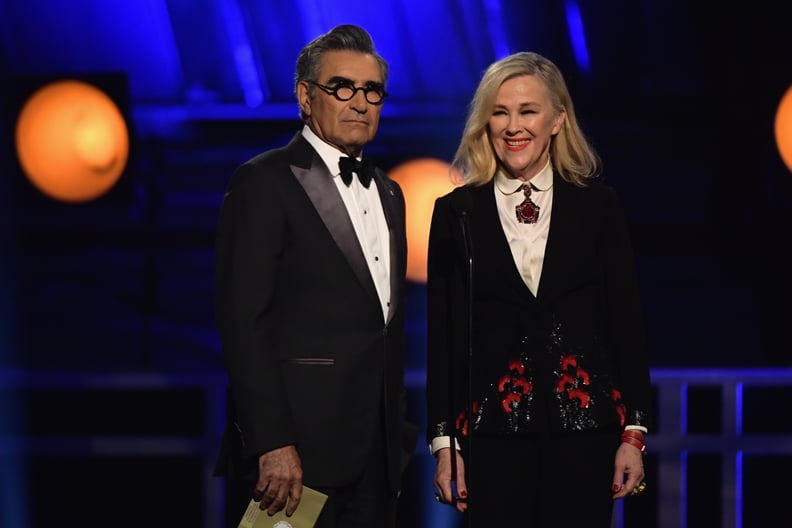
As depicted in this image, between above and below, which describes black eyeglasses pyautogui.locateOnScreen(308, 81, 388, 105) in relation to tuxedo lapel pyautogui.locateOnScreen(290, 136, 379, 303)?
above

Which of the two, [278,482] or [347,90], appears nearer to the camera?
[278,482]

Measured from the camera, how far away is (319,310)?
2193mm

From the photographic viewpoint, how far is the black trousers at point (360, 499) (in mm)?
2213

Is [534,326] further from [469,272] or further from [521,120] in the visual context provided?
[521,120]

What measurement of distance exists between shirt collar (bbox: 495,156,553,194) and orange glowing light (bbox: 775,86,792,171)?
288cm

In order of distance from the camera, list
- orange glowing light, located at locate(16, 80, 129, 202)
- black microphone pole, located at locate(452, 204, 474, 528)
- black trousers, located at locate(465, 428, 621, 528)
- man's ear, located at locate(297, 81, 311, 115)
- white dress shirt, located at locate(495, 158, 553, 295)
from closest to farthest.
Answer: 1. black microphone pole, located at locate(452, 204, 474, 528)
2. black trousers, located at locate(465, 428, 621, 528)
3. white dress shirt, located at locate(495, 158, 553, 295)
4. man's ear, located at locate(297, 81, 311, 115)
5. orange glowing light, located at locate(16, 80, 129, 202)

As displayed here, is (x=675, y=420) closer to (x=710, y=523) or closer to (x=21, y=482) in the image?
(x=710, y=523)

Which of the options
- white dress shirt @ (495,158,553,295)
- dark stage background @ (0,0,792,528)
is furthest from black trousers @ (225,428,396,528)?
dark stage background @ (0,0,792,528)

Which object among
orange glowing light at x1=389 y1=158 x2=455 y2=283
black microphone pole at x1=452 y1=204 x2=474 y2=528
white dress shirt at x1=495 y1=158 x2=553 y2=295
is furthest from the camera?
orange glowing light at x1=389 y1=158 x2=455 y2=283

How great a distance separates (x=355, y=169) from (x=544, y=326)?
542mm

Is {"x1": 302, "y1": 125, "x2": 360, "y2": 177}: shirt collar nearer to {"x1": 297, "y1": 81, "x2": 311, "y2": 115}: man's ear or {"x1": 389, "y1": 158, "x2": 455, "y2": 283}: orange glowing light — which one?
{"x1": 297, "y1": 81, "x2": 311, "y2": 115}: man's ear

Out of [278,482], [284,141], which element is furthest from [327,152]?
[284,141]

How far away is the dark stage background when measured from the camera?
4.97m

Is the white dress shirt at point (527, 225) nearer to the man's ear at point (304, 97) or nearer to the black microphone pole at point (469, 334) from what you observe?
the black microphone pole at point (469, 334)
